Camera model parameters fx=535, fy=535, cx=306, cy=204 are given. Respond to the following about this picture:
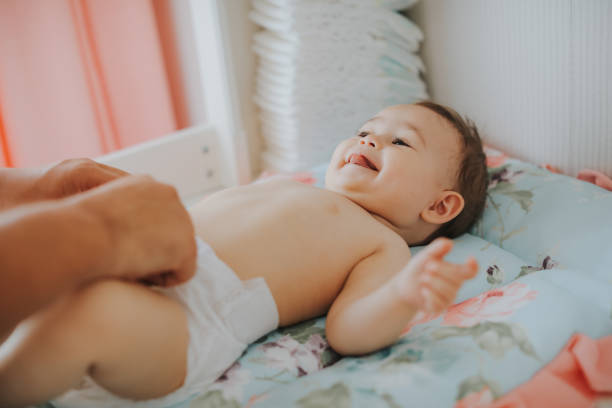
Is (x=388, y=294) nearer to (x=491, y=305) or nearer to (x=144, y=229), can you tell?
(x=491, y=305)

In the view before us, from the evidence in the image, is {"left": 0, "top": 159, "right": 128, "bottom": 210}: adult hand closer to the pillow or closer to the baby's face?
the baby's face

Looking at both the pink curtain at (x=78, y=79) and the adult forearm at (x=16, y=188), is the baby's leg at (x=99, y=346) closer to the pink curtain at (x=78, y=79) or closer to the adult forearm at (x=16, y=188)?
the adult forearm at (x=16, y=188)

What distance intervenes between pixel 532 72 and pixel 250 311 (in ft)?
3.04

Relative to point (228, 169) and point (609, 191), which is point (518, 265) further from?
point (228, 169)

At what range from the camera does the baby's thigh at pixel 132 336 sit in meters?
0.64

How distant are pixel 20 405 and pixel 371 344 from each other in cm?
47

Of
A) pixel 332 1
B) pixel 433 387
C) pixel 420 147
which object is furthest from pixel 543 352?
pixel 332 1

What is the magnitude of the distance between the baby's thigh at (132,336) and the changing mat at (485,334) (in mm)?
89

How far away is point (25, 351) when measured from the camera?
0.62 m

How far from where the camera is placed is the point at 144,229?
2.21 feet

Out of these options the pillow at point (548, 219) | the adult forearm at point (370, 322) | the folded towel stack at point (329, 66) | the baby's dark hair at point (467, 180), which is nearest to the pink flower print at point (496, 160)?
the pillow at point (548, 219)

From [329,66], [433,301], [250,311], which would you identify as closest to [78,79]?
[329,66]

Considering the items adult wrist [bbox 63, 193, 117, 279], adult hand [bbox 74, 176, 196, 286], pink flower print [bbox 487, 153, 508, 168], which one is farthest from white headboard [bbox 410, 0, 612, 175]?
adult wrist [bbox 63, 193, 117, 279]

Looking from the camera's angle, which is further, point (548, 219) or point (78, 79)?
point (78, 79)
